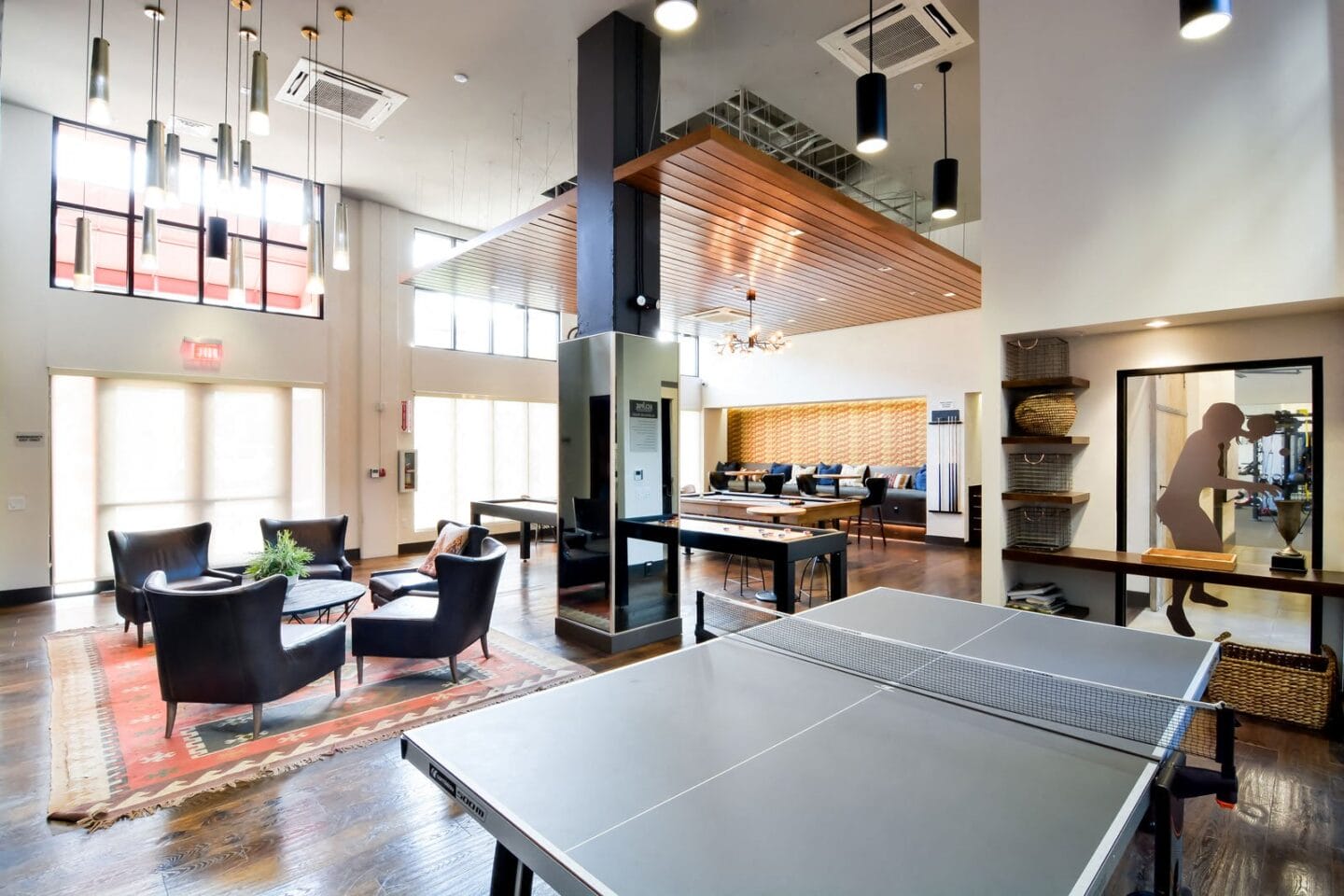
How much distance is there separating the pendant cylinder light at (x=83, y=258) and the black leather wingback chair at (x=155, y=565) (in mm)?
2005

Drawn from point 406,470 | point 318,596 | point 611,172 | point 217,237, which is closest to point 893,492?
point 406,470

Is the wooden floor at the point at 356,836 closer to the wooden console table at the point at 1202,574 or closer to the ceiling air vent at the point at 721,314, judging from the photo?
the wooden console table at the point at 1202,574

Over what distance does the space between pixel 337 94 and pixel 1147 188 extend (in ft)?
21.8

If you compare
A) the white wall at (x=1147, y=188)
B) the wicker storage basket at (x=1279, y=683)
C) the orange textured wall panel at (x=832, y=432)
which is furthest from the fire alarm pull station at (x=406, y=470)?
the wicker storage basket at (x=1279, y=683)

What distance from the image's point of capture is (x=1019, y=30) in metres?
4.12

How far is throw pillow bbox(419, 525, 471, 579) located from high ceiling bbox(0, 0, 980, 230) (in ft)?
13.8

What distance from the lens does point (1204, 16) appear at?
7.72 feet

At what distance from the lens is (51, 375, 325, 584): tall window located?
6.96m

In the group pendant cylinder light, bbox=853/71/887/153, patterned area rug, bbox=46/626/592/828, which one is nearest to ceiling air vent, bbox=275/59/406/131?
pendant cylinder light, bbox=853/71/887/153

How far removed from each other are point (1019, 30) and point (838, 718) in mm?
4545

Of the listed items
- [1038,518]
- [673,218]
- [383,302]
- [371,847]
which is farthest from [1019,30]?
[383,302]

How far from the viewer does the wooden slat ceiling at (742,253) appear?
15.8ft

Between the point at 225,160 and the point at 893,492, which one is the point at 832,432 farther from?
the point at 225,160

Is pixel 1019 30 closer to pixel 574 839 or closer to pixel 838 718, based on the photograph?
pixel 838 718
